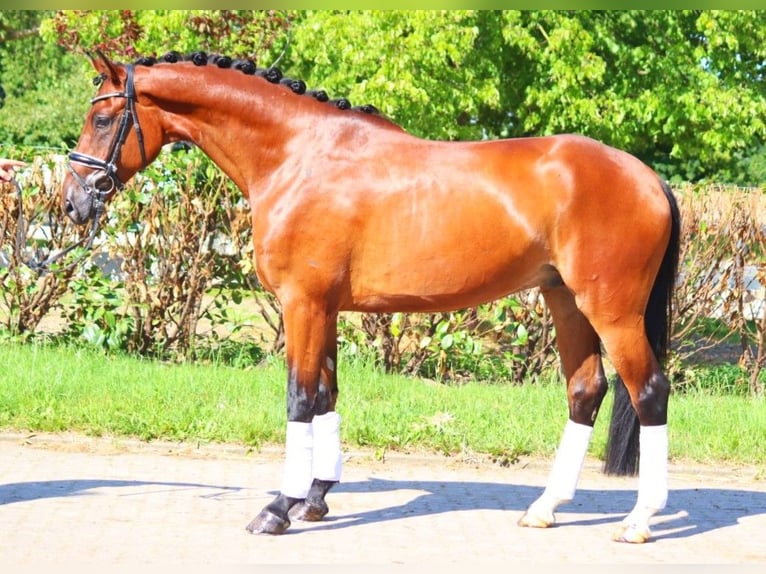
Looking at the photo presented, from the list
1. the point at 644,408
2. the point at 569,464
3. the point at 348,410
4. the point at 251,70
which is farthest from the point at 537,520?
the point at 251,70

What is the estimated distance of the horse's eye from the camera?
5789 millimetres

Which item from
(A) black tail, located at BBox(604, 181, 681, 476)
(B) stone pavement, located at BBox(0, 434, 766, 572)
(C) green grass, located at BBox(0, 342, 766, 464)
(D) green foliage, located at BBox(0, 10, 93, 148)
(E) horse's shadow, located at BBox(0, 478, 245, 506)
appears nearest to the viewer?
(B) stone pavement, located at BBox(0, 434, 766, 572)

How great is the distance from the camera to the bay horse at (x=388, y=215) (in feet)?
18.5

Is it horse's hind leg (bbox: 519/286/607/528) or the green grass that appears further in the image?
the green grass

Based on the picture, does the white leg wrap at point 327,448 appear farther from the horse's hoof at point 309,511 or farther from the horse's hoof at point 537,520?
the horse's hoof at point 537,520

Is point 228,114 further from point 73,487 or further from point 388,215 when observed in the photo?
point 73,487

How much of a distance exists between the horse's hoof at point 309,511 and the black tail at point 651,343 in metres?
1.55

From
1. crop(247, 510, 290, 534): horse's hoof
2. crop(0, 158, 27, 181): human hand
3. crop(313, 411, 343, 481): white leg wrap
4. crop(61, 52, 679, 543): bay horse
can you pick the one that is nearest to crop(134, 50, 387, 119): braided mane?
crop(61, 52, 679, 543): bay horse

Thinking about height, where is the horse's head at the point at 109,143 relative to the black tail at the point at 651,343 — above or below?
above

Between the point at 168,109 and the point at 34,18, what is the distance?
29520 millimetres

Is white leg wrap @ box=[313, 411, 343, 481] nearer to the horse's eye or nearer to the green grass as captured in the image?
the green grass

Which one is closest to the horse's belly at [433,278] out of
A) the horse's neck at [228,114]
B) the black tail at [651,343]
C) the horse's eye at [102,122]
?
the black tail at [651,343]

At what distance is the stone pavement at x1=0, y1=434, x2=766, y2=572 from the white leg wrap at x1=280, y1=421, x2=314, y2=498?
0.72ft

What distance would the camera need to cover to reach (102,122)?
A: 580 centimetres
